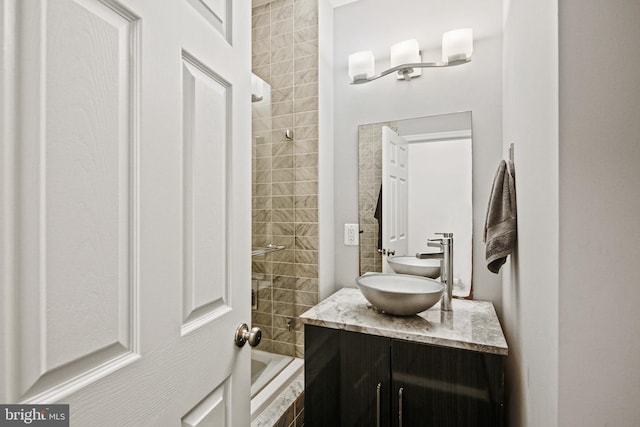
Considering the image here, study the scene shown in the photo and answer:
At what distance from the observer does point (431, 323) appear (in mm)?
1374

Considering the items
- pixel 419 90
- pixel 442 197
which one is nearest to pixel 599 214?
pixel 442 197

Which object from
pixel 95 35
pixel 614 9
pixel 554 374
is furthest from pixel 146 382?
pixel 614 9

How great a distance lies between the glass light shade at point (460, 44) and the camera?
1604 mm

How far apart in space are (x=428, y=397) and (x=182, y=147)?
1.23 metres

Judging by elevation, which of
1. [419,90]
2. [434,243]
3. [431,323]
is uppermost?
[419,90]

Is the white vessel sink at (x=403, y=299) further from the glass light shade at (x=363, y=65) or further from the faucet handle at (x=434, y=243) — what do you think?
the glass light shade at (x=363, y=65)

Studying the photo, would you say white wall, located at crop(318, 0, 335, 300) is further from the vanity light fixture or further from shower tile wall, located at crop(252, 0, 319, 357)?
the vanity light fixture

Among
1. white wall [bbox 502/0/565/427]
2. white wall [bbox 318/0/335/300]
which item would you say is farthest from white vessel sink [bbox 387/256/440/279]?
white wall [bbox 502/0/565/427]

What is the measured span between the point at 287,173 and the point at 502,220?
3.93 feet

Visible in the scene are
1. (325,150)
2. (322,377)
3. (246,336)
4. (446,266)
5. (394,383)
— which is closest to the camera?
(246,336)

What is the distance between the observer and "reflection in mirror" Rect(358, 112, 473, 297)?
5.58 feet
